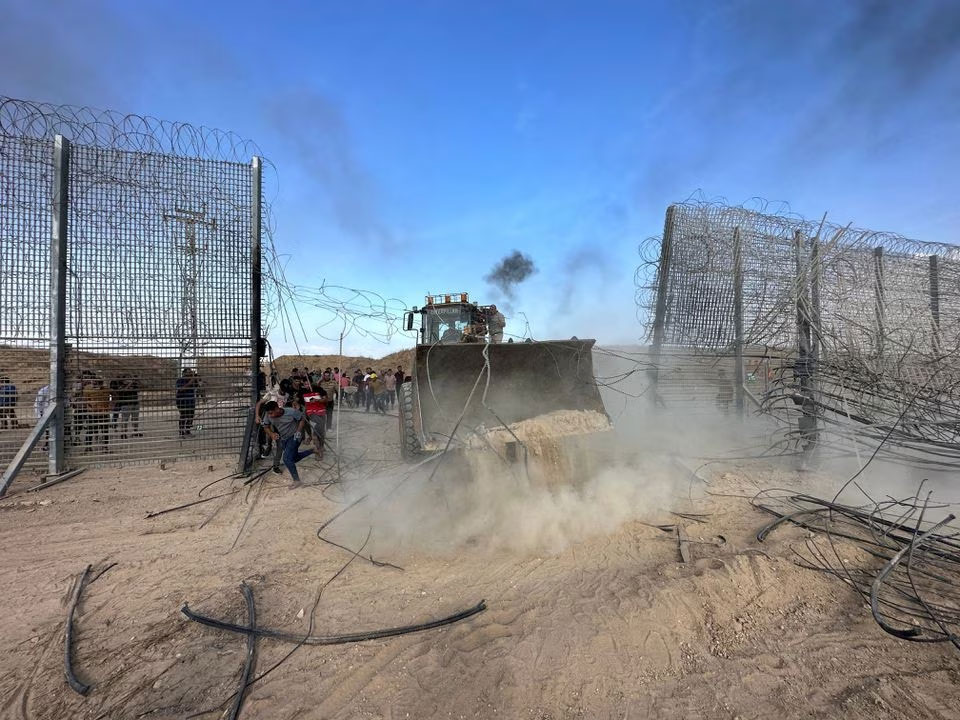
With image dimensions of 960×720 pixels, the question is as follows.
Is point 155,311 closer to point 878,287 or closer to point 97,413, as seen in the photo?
point 97,413

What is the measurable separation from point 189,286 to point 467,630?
735 cm

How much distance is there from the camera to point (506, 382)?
7.45 m

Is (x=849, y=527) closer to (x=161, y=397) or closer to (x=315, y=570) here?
(x=315, y=570)

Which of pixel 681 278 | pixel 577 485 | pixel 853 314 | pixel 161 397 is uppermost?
pixel 681 278

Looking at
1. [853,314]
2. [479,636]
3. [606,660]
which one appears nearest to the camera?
[606,660]

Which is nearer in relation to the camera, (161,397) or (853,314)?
(161,397)

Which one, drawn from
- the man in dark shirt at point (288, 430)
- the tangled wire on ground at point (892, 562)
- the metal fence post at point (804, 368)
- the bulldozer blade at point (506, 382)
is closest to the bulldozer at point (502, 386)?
the bulldozer blade at point (506, 382)

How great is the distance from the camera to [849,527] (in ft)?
16.0

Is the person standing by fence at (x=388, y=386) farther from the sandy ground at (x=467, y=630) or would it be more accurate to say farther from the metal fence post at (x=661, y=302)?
the sandy ground at (x=467, y=630)

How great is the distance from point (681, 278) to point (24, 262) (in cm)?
1057

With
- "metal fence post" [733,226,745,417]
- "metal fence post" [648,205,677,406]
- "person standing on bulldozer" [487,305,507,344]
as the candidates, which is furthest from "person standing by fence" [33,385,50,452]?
"metal fence post" [733,226,745,417]

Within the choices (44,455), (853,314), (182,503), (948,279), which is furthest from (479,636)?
(948,279)

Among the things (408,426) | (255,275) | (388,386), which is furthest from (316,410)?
(388,386)

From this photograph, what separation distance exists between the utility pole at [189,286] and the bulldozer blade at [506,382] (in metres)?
4.00
